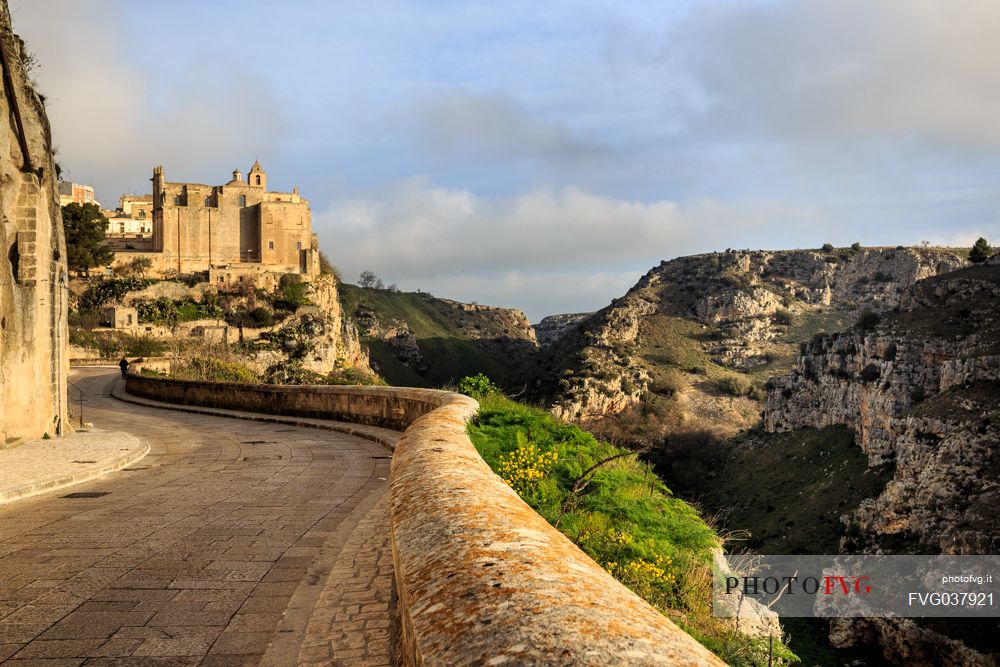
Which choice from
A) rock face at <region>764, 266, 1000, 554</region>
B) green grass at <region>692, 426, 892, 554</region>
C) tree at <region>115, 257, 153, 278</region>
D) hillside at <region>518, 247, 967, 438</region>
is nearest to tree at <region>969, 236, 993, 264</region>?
hillside at <region>518, 247, 967, 438</region>

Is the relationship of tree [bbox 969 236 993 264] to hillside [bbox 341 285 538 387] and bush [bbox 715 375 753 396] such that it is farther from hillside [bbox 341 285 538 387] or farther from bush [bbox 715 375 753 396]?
hillside [bbox 341 285 538 387]

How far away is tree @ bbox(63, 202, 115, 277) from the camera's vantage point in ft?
195

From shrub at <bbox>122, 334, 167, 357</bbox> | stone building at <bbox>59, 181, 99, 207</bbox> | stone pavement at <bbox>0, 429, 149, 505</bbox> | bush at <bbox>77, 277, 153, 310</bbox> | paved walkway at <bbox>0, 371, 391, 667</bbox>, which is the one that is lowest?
stone pavement at <bbox>0, 429, 149, 505</bbox>

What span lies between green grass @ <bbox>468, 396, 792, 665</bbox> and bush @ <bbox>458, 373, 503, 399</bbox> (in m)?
2.01

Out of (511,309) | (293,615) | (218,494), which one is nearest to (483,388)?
(218,494)

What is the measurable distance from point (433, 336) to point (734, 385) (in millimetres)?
55480

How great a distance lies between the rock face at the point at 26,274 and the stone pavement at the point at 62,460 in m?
0.82

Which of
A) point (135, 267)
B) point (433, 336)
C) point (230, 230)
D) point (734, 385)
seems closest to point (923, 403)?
point (734, 385)

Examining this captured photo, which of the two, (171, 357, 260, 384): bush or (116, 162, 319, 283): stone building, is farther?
(116, 162, 319, 283): stone building

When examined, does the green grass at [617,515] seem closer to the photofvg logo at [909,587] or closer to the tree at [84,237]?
the photofvg logo at [909,587]

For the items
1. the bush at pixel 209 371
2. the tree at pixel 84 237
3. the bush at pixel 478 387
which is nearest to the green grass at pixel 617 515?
the bush at pixel 478 387

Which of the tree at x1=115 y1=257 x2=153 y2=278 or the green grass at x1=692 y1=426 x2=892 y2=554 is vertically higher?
the tree at x1=115 y1=257 x2=153 y2=278

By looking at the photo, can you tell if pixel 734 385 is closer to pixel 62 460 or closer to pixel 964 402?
pixel 964 402

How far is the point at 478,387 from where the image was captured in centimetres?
1238
